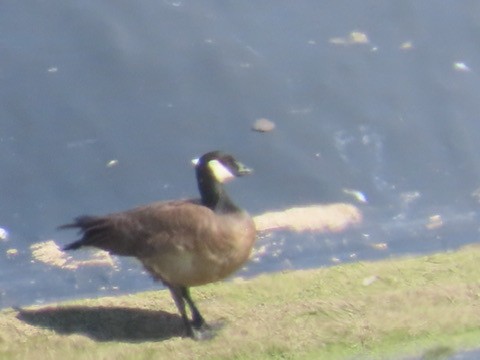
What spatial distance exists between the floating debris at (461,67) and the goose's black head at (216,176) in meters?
5.15

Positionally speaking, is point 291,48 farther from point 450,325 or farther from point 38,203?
point 450,325

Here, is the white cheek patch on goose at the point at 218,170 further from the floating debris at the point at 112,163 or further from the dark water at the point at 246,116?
the floating debris at the point at 112,163

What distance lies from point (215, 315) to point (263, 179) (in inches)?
131

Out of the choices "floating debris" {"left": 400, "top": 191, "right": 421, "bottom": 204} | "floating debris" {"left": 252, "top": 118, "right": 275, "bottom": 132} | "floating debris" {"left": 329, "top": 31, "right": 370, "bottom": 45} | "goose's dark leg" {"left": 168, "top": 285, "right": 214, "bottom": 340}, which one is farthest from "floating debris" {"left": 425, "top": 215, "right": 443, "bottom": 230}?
"goose's dark leg" {"left": 168, "top": 285, "right": 214, "bottom": 340}

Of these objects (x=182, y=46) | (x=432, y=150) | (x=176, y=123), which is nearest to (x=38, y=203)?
(x=176, y=123)

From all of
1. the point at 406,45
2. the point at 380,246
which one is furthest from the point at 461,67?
the point at 380,246

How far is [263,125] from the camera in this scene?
1146cm

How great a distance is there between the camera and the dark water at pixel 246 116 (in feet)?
33.5

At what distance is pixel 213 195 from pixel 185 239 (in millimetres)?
423

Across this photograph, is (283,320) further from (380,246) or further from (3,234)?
(3,234)

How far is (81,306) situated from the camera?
25.0ft

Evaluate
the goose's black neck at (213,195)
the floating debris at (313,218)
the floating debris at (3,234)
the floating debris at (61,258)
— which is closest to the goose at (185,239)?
the goose's black neck at (213,195)

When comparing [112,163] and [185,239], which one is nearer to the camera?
[185,239]

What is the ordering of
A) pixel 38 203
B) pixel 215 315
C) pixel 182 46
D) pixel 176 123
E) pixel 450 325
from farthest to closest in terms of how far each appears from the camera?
pixel 182 46 < pixel 176 123 < pixel 38 203 < pixel 215 315 < pixel 450 325
